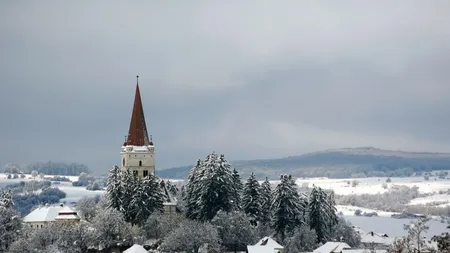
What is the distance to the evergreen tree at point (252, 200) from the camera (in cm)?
9750

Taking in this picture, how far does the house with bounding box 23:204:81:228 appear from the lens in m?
99.6

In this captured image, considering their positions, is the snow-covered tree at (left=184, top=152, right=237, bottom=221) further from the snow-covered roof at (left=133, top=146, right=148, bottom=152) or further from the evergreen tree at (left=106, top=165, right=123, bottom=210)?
the snow-covered roof at (left=133, top=146, right=148, bottom=152)

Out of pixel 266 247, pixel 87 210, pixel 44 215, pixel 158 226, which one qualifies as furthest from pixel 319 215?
pixel 44 215

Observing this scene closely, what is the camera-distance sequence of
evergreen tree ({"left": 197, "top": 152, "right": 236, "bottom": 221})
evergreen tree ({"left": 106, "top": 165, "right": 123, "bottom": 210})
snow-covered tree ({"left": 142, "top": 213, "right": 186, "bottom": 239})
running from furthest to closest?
evergreen tree ({"left": 106, "top": 165, "right": 123, "bottom": 210}), evergreen tree ({"left": 197, "top": 152, "right": 236, "bottom": 221}), snow-covered tree ({"left": 142, "top": 213, "right": 186, "bottom": 239})

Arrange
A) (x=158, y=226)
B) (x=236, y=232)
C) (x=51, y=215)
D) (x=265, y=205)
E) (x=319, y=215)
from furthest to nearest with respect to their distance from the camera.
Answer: (x=51, y=215) < (x=265, y=205) < (x=319, y=215) < (x=158, y=226) < (x=236, y=232)

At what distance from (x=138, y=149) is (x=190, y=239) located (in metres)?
24.6

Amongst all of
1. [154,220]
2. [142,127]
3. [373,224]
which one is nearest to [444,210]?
[373,224]

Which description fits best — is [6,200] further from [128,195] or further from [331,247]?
[331,247]

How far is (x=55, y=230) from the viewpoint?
297ft

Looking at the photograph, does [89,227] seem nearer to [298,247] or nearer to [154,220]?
[154,220]

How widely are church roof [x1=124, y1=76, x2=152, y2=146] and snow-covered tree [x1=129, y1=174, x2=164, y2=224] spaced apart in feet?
48.8

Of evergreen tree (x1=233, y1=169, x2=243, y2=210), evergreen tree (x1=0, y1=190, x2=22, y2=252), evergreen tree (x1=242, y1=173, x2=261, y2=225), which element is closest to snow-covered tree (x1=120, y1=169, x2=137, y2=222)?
evergreen tree (x1=233, y1=169, x2=243, y2=210)

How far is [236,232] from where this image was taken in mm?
91625

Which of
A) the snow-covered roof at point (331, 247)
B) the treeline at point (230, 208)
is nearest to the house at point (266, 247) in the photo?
the treeline at point (230, 208)
